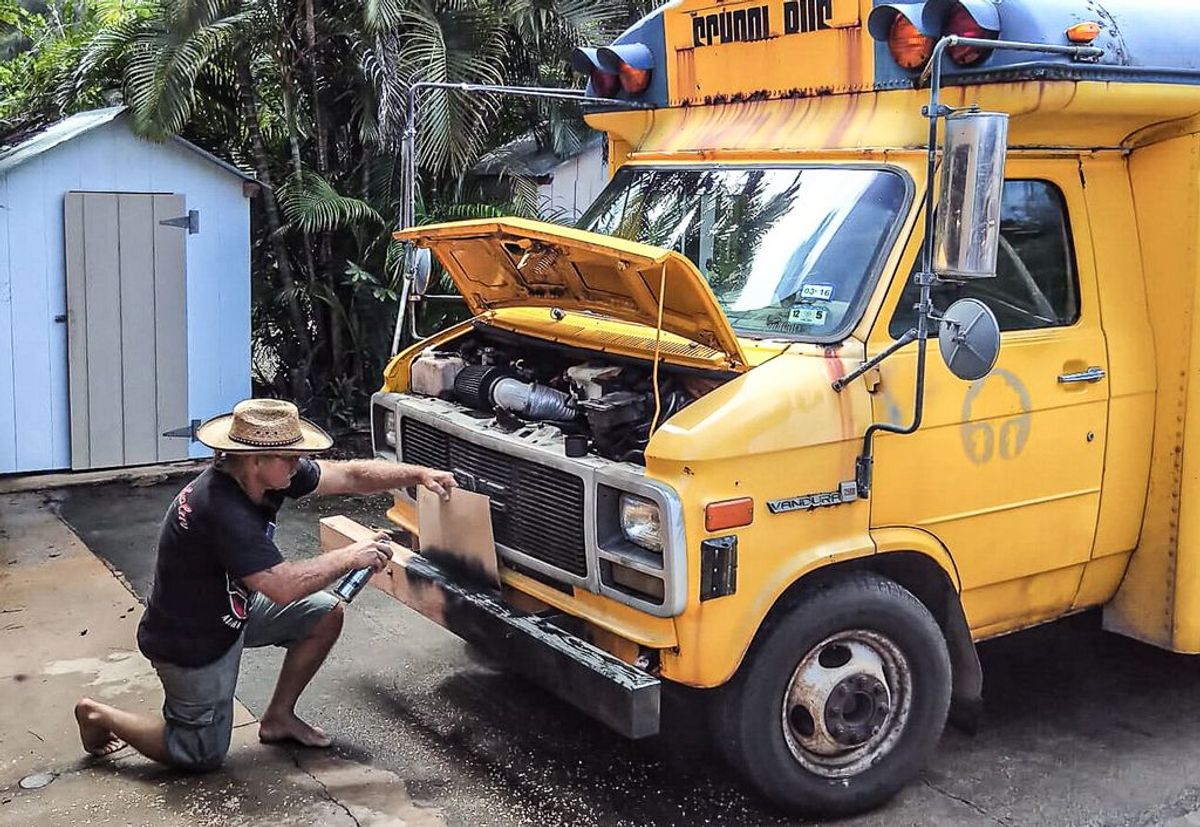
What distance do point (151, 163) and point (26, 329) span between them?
4.53 ft

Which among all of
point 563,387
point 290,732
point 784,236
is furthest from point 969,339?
point 290,732

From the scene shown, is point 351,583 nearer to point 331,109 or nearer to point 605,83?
point 605,83

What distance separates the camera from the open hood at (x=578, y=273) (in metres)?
3.95

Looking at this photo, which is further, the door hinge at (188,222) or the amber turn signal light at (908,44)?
the door hinge at (188,222)

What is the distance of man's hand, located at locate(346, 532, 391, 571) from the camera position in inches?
169

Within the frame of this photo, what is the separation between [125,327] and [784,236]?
5712mm

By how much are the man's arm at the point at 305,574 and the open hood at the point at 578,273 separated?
1.14m

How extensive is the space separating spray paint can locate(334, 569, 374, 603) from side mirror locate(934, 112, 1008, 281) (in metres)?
2.18

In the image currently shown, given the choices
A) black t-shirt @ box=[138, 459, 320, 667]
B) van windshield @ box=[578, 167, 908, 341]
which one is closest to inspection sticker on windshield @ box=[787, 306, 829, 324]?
van windshield @ box=[578, 167, 908, 341]

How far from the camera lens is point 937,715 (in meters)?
4.38

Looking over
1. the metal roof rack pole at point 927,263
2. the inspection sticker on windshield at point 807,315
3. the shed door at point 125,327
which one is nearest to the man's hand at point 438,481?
the inspection sticker on windshield at point 807,315

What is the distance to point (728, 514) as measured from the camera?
3857 mm

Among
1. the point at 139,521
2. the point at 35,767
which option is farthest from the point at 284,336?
the point at 35,767

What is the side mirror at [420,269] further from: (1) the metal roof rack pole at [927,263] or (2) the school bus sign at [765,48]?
(1) the metal roof rack pole at [927,263]
